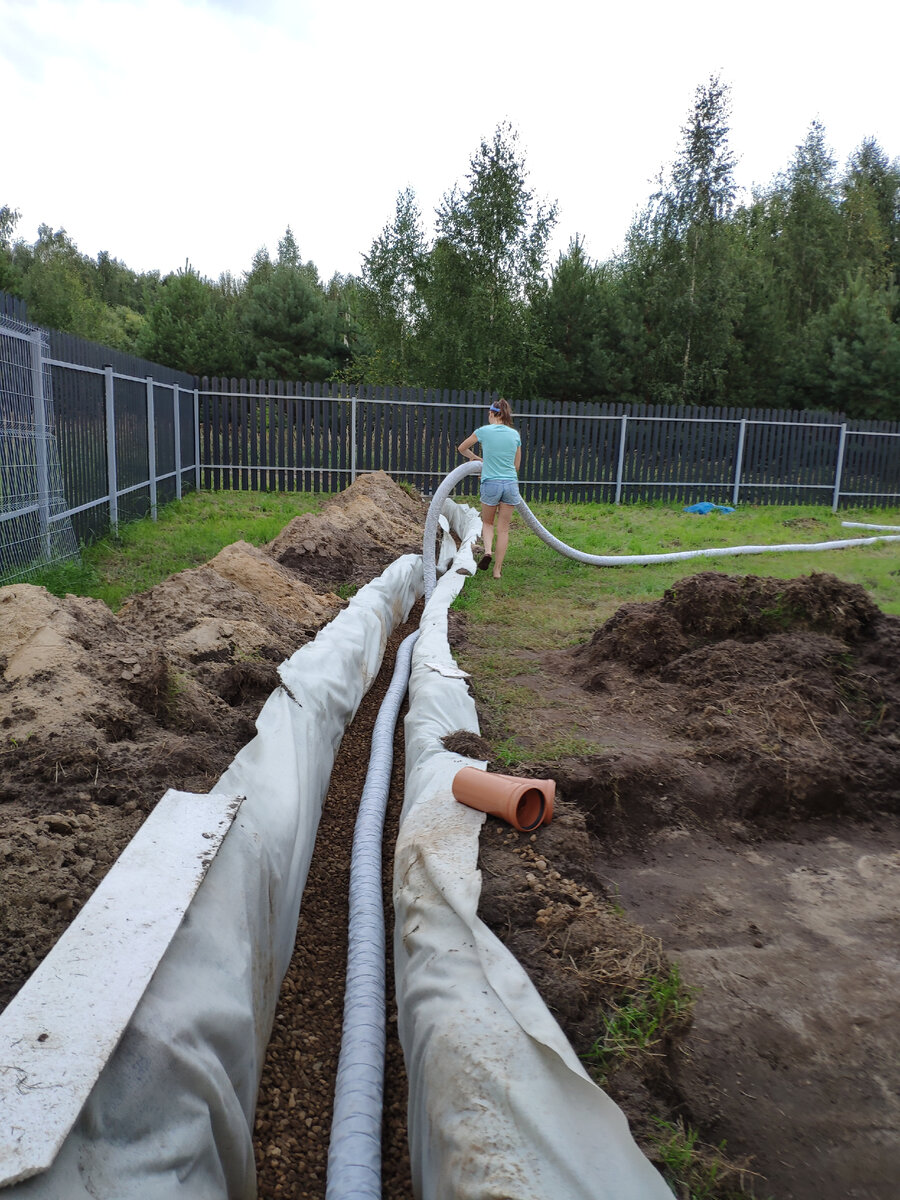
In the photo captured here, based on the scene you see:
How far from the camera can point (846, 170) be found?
1242 inches

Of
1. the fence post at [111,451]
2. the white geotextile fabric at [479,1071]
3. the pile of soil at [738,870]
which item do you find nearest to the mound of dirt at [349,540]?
the fence post at [111,451]

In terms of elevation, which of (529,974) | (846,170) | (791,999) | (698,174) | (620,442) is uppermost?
(846,170)

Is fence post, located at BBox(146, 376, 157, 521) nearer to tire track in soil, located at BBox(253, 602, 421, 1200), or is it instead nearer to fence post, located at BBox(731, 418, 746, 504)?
tire track in soil, located at BBox(253, 602, 421, 1200)

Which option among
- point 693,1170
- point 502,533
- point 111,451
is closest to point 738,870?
point 693,1170

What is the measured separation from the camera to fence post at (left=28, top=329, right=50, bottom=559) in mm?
6410

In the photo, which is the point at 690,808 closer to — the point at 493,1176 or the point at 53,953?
the point at 493,1176

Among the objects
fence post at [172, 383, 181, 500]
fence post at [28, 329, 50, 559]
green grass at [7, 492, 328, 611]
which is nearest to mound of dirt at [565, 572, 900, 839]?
green grass at [7, 492, 328, 611]

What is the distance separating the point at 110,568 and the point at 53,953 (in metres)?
6.26

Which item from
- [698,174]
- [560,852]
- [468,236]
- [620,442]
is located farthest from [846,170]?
[560,852]

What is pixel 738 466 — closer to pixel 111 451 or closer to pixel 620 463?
pixel 620 463

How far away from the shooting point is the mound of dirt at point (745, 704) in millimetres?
3246

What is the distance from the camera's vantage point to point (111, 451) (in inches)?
338

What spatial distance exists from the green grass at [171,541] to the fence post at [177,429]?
25 cm

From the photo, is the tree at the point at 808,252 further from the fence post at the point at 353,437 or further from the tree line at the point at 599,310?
the fence post at the point at 353,437
